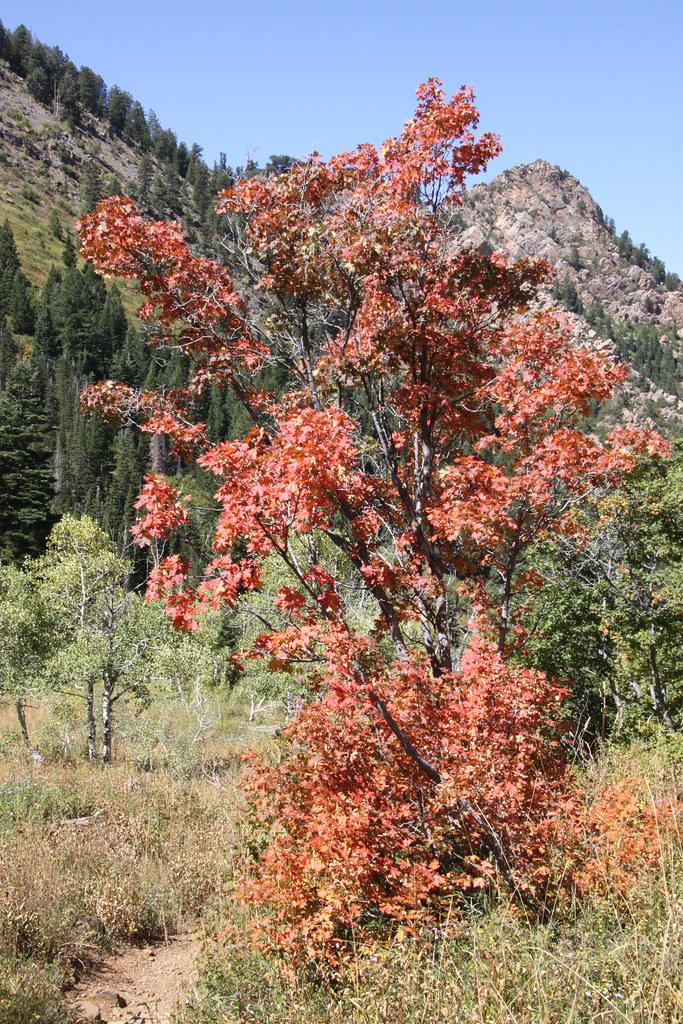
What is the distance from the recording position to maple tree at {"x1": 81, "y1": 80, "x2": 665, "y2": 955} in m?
4.59

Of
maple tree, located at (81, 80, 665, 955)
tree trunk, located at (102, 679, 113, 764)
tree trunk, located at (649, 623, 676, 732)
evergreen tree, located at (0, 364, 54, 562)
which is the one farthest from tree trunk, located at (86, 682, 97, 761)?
evergreen tree, located at (0, 364, 54, 562)

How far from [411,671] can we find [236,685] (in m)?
26.8

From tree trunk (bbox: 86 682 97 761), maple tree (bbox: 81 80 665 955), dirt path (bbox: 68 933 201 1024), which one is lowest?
tree trunk (bbox: 86 682 97 761)

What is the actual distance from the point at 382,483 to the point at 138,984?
5352mm

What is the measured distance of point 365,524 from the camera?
561cm

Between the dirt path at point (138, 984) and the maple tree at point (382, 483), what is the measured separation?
1.51 meters

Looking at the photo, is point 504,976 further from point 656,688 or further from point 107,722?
point 656,688

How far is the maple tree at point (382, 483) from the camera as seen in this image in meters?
4.59

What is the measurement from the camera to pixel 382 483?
6.23 metres

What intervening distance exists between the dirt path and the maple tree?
59.3 inches

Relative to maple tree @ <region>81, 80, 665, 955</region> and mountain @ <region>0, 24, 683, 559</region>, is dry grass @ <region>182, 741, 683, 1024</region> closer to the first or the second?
maple tree @ <region>81, 80, 665, 955</region>

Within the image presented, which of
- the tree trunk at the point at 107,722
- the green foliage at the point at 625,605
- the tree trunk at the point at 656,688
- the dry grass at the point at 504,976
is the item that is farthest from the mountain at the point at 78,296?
the tree trunk at the point at 107,722

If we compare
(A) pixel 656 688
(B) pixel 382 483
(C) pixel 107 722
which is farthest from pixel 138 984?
(A) pixel 656 688

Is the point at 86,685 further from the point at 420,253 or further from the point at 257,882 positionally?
the point at 420,253
